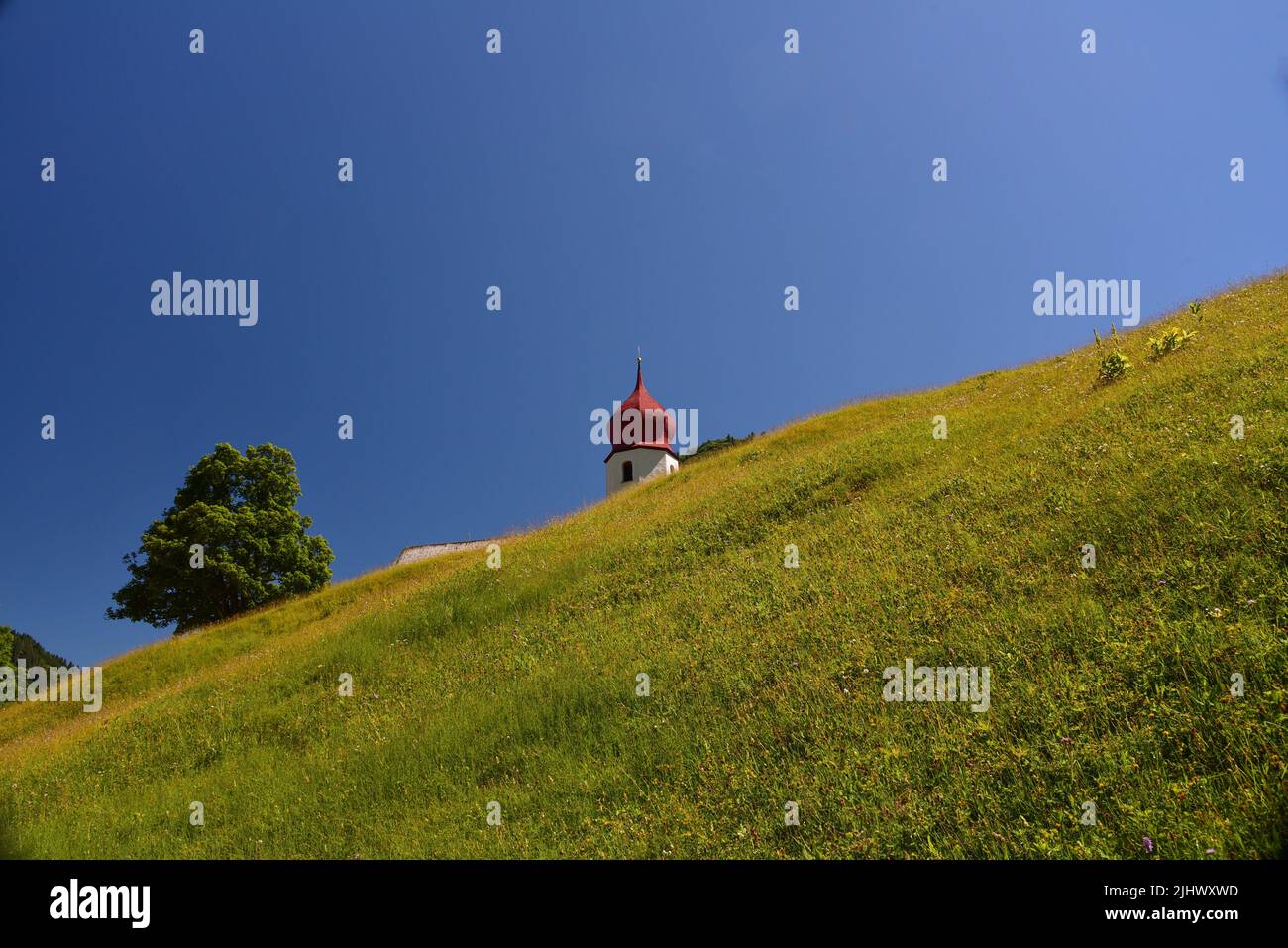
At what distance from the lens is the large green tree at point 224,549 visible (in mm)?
37469

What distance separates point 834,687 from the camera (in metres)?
8.27

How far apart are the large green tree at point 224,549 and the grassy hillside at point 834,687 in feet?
66.1

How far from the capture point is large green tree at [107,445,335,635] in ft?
123

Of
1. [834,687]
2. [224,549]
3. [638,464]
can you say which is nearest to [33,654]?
[224,549]

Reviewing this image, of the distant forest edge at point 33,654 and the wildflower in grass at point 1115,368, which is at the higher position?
the wildflower in grass at point 1115,368

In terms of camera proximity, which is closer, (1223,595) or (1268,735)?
(1268,735)

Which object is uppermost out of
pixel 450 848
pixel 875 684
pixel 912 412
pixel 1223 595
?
pixel 912 412

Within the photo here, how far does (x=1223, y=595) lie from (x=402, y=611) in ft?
55.0

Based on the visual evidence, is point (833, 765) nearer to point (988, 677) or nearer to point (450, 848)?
point (988, 677)

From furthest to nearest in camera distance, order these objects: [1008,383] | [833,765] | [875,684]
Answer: [1008,383], [875,684], [833,765]

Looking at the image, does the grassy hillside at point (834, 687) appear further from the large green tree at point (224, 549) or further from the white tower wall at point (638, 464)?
the white tower wall at point (638, 464)

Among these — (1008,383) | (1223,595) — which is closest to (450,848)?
(1223,595)

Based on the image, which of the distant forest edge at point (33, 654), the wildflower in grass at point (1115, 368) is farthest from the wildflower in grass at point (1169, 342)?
the distant forest edge at point (33, 654)

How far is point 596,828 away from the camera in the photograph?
724cm
